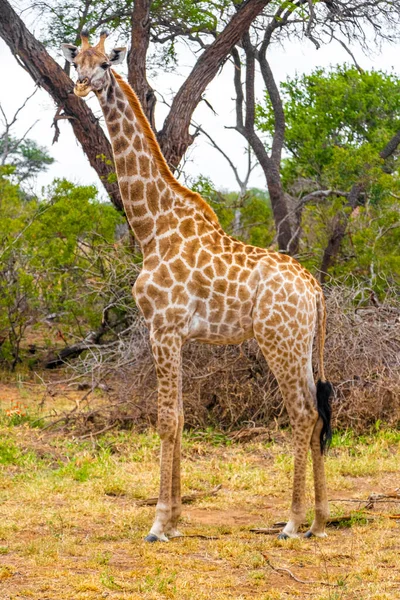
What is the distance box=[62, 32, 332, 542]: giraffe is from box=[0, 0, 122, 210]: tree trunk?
5.46 meters

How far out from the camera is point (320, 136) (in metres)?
19.5

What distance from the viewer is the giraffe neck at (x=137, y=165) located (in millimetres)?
5957

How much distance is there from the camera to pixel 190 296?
5812 mm

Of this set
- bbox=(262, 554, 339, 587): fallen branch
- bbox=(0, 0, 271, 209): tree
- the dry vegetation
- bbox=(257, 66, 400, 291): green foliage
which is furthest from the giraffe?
bbox=(257, 66, 400, 291): green foliage

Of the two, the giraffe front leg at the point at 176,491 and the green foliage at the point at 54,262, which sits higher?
the green foliage at the point at 54,262

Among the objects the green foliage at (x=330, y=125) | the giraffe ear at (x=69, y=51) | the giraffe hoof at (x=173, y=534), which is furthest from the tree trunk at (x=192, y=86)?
the giraffe hoof at (x=173, y=534)

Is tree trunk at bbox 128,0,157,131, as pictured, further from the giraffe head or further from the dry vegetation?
the giraffe head

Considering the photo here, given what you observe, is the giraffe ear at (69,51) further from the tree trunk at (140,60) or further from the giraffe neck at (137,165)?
the tree trunk at (140,60)

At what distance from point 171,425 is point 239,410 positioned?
3.15 metres

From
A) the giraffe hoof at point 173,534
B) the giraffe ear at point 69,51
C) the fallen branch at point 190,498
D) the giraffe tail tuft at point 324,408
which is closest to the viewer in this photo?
the giraffe hoof at point 173,534

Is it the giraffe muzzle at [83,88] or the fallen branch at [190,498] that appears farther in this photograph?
the fallen branch at [190,498]

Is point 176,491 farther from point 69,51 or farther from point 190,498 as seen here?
point 69,51

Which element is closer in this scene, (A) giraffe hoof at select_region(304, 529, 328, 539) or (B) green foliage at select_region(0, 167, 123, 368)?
(A) giraffe hoof at select_region(304, 529, 328, 539)

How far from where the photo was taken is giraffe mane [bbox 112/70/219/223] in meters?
6.00
